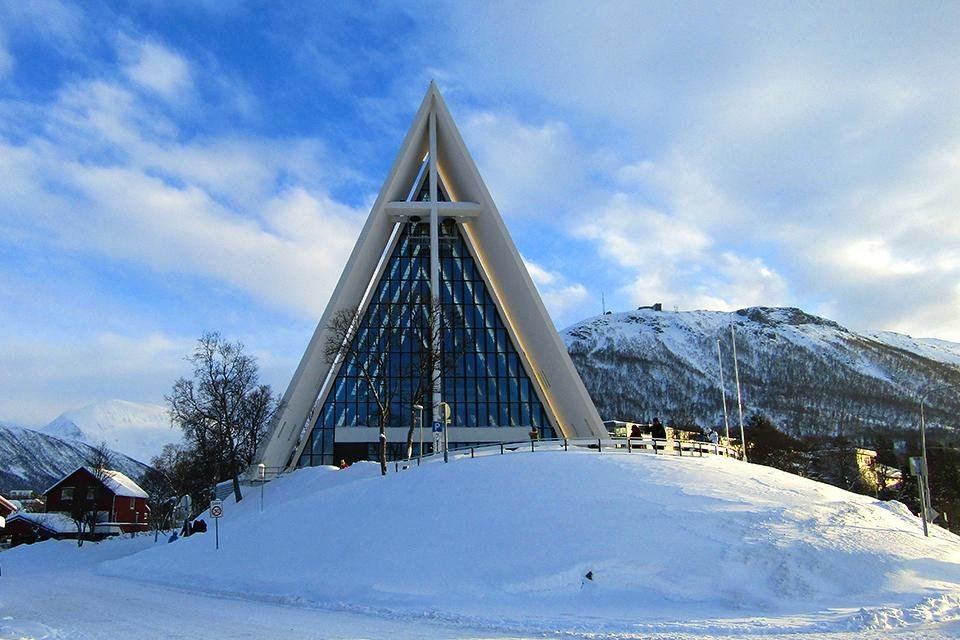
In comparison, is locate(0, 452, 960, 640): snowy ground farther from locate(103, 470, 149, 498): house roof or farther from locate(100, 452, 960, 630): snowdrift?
locate(103, 470, 149, 498): house roof

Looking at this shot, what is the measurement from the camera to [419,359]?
129 ft

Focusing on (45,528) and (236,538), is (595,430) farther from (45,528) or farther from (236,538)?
(45,528)

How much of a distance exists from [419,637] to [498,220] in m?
28.9

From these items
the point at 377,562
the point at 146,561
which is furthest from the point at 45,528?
the point at 377,562

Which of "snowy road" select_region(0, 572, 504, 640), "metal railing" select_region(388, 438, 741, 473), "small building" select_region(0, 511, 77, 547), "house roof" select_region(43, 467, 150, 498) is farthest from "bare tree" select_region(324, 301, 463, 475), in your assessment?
"small building" select_region(0, 511, 77, 547)

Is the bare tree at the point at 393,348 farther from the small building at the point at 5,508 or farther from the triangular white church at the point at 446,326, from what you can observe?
the small building at the point at 5,508

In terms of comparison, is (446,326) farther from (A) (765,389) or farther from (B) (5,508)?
(A) (765,389)

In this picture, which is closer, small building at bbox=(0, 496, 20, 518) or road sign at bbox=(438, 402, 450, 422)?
road sign at bbox=(438, 402, 450, 422)

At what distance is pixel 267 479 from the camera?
34250mm

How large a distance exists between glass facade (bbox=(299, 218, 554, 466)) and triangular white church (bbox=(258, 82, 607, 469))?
0.06 m

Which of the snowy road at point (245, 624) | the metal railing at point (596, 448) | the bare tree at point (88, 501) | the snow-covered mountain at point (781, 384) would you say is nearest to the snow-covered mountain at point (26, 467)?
the snow-covered mountain at point (781, 384)

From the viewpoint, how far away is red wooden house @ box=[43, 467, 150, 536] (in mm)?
55500

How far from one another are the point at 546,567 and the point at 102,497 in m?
50.7

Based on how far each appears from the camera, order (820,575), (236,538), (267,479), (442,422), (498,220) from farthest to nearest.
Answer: (498,220), (267,479), (442,422), (236,538), (820,575)
